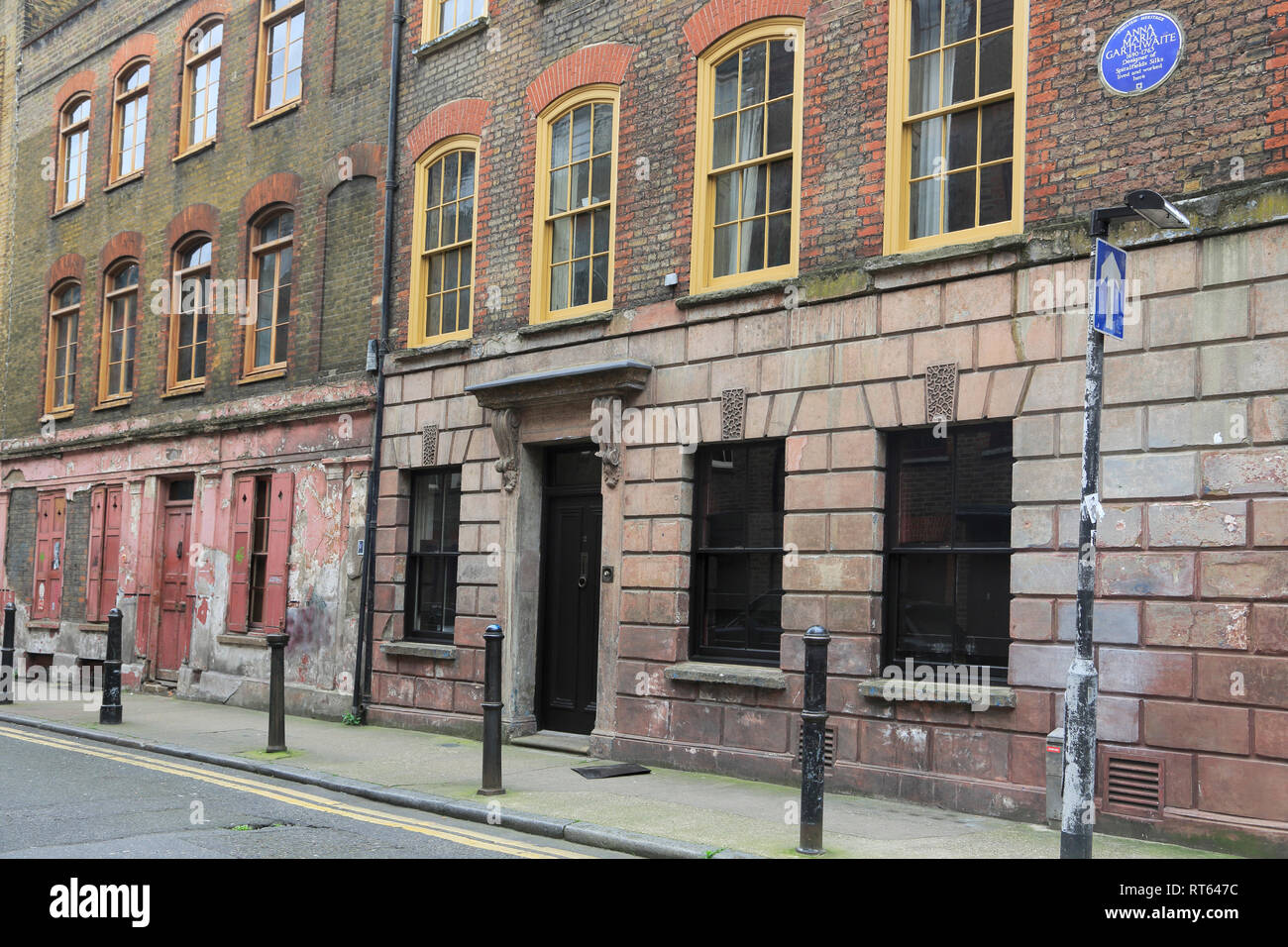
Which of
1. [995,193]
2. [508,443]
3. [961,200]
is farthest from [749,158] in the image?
[508,443]

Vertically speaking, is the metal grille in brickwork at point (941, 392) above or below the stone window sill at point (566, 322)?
below

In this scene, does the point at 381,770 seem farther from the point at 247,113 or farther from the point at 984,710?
the point at 247,113

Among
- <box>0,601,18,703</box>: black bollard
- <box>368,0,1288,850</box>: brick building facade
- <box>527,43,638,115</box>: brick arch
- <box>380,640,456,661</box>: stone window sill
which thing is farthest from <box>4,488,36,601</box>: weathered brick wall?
<box>527,43,638,115</box>: brick arch

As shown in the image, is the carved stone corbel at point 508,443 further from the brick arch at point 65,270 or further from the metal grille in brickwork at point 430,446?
the brick arch at point 65,270

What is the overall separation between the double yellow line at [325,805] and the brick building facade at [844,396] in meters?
3.14

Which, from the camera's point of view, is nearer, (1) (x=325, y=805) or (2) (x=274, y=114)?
(1) (x=325, y=805)

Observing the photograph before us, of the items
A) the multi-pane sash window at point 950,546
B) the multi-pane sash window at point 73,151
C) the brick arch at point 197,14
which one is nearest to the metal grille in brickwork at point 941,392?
the multi-pane sash window at point 950,546

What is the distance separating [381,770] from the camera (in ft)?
36.2

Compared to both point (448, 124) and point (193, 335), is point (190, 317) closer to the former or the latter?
point (193, 335)

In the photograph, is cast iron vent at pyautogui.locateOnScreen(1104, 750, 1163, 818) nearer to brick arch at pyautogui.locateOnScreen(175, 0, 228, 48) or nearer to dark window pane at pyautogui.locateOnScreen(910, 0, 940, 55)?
dark window pane at pyautogui.locateOnScreen(910, 0, 940, 55)

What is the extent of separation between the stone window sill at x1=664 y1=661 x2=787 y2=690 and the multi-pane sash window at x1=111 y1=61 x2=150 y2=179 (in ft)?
49.7

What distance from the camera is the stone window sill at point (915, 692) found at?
9.06 metres

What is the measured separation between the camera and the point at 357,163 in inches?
634

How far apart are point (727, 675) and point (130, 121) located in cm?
1691
